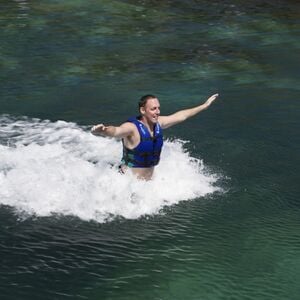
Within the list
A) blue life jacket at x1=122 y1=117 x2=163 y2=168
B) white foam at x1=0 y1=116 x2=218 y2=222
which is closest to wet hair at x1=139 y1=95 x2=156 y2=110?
blue life jacket at x1=122 y1=117 x2=163 y2=168

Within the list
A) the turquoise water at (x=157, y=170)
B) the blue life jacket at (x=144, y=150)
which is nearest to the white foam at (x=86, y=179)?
the turquoise water at (x=157, y=170)

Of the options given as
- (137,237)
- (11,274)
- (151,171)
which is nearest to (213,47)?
(151,171)

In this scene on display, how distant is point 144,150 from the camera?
10.7 metres

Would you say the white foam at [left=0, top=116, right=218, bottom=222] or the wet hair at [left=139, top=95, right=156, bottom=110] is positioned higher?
the wet hair at [left=139, top=95, right=156, bottom=110]

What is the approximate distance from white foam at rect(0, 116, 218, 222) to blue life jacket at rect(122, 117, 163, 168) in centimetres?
30

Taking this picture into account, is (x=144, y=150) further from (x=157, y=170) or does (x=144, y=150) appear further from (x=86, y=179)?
(x=86, y=179)

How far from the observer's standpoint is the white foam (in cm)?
1063

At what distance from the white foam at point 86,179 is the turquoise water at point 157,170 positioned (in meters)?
0.03

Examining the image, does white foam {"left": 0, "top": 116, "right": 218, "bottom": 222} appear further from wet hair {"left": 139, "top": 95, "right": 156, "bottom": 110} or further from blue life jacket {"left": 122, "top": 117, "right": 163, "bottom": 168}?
wet hair {"left": 139, "top": 95, "right": 156, "bottom": 110}

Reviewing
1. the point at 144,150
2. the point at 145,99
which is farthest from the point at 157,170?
the point at 145,99

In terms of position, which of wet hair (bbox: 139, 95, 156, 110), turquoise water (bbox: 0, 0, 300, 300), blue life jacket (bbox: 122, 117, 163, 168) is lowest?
turquoise water (bbox: 0, 0, 300, 300)

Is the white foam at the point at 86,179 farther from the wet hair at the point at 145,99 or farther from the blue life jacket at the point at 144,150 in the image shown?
the wet hair at the point at 145,99

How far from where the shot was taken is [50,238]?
9.55 meters

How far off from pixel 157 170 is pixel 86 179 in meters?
1.25
